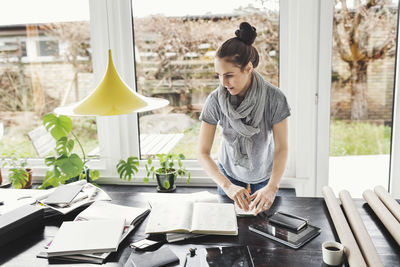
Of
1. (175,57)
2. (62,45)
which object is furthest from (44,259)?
(62,45)

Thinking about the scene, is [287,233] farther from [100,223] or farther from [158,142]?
[158,142]

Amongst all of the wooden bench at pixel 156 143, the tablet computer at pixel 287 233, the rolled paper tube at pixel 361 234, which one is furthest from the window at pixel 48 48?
the rolled paper tube at pixel 361 234

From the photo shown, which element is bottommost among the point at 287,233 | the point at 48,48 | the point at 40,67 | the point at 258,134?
the point at 287,233

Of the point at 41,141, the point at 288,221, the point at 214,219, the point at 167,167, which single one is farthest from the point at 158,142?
the point at 288,221

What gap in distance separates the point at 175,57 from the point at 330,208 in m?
1.57

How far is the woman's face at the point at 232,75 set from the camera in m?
→ 1.64

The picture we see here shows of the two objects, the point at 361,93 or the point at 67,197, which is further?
the point at 361,93

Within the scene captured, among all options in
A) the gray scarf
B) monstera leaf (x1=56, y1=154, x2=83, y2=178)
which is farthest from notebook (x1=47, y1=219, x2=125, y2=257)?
monstera leaf (x1=56, y1=154, x2=83, y2=178)

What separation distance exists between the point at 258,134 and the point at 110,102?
2.65ft

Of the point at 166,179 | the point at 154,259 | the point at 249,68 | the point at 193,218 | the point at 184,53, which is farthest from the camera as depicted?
the point at 184,53

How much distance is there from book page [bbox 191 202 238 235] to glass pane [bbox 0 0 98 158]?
152 centimetres

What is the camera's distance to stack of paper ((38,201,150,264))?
121 centimetres

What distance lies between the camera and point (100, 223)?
1.37m

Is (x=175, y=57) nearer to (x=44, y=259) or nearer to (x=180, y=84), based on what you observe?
(x=180, y=84)
